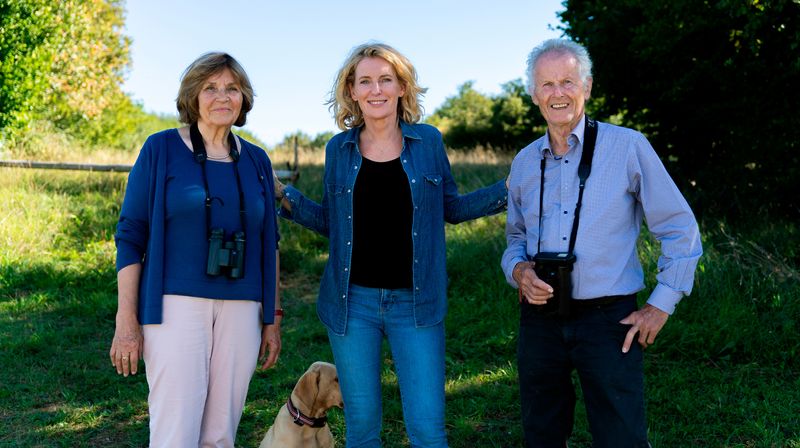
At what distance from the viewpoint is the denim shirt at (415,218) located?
10.8ft

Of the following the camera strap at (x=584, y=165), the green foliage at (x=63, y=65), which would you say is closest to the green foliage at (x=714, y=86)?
the camera strap at (x=584, y=165)

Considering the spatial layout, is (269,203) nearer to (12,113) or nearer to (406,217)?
(406,217)

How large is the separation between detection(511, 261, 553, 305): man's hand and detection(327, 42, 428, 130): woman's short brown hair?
2.85 feet

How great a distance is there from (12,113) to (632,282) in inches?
589

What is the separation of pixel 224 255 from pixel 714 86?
9.81 meters

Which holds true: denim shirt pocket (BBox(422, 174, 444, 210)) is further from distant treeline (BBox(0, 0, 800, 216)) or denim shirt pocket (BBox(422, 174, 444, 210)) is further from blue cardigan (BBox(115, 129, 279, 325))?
distant treeline (BBox(0, 0, 800, 216))

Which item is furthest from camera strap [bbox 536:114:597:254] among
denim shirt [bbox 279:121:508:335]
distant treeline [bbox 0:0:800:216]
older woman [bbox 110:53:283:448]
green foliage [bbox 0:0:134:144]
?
green foliage [bbox 0:0:134:144]

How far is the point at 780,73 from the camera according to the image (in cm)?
959

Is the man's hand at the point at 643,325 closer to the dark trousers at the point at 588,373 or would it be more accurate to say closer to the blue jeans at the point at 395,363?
the dark trousers at the point at 588,373

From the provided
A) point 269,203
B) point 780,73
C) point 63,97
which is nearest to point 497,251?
point 780,73

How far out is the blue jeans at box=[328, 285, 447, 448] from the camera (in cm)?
329

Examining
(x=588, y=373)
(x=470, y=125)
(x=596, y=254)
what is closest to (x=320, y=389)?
(x=588, y=373)

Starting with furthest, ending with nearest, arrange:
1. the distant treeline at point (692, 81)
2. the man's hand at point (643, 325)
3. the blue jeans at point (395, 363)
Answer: the distant treeline at point (692, 81)
the blue jeans at point (395, 363)
the man's hand at point (643, 325)

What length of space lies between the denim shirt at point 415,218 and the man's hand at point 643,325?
81 centimetres
